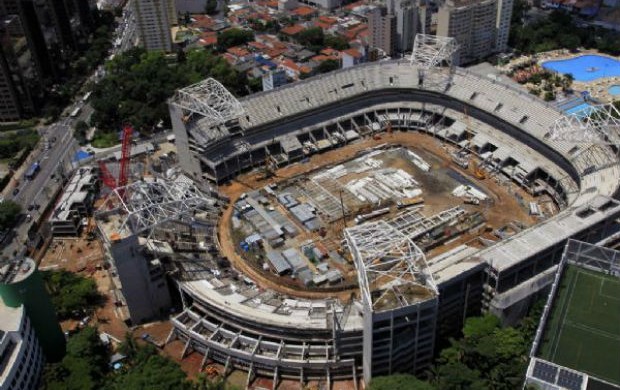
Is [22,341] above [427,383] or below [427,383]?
above

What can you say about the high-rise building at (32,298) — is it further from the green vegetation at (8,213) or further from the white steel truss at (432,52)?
the white steel truss at (432,52)

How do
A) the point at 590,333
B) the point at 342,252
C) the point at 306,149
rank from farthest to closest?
the point at 306,149 → the point at 342,252 → the point at 590,333

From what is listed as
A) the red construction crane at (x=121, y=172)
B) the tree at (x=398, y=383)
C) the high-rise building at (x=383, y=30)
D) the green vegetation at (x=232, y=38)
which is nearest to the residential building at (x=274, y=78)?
the high-rise building at (x=383, y=30)

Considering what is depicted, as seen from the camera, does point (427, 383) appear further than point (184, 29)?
No

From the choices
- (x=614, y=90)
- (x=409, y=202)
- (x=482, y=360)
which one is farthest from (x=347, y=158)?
(x=614, y=90)

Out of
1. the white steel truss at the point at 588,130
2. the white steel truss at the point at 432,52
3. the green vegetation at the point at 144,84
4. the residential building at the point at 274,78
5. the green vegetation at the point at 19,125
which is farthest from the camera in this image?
the residential building at the point at 274,78

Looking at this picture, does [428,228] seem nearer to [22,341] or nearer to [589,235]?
[589,235]

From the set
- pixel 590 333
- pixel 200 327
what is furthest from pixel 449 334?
pixel 200 327

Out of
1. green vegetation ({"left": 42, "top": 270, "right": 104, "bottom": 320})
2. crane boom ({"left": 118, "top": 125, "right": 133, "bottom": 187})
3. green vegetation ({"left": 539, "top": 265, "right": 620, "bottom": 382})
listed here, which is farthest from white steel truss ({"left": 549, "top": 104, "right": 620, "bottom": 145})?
green vegetation ({"left": 42, "top": 270, "right": 104, "bottom": 320})
